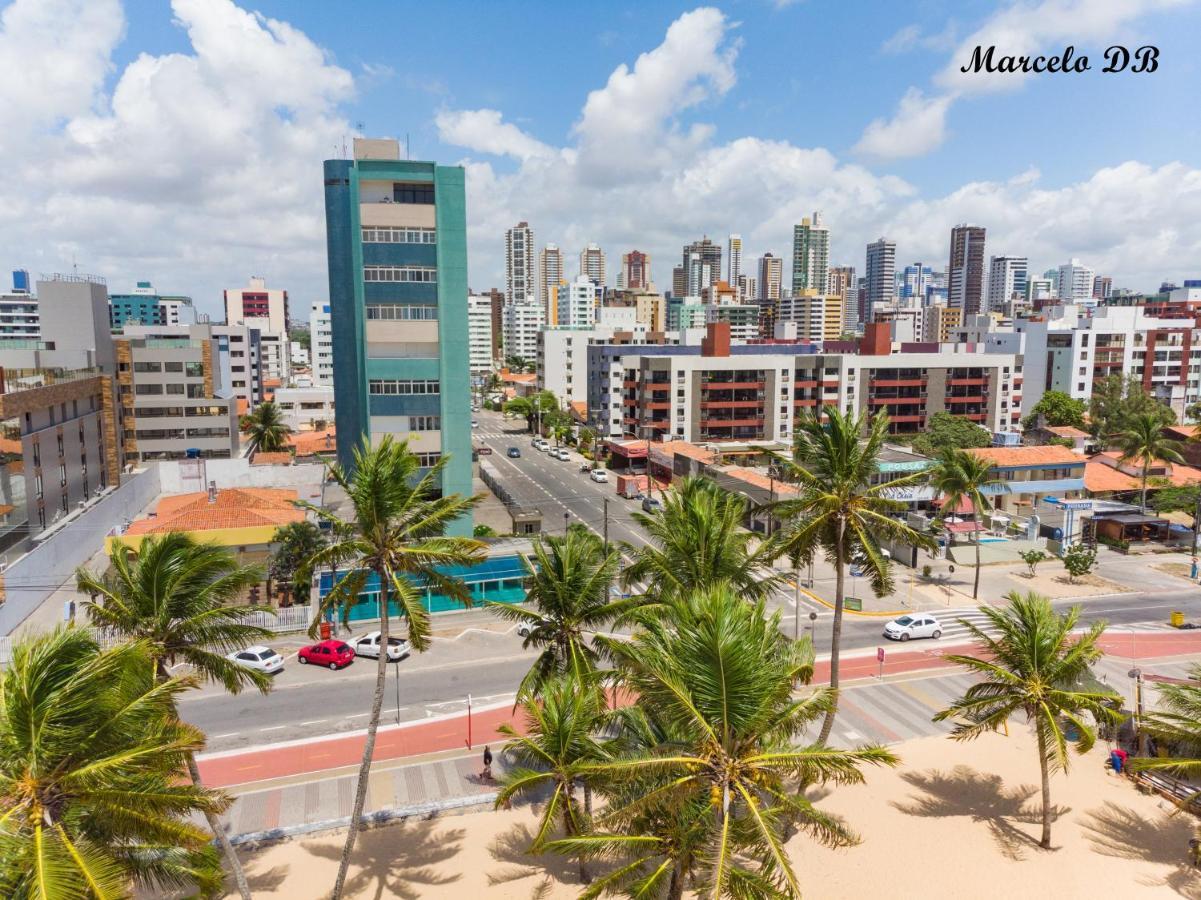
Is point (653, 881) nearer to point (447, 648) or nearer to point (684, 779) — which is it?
point (684, 779)

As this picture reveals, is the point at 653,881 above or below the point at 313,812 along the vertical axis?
above

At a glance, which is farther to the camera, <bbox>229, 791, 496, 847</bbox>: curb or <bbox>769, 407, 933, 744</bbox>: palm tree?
<bbox>229, 791, 496, 847</bbox>: curb

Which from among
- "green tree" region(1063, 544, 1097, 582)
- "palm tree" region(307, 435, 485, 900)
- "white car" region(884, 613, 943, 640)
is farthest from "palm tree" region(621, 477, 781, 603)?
"green tree" region(1063, 544, 1097, 582)

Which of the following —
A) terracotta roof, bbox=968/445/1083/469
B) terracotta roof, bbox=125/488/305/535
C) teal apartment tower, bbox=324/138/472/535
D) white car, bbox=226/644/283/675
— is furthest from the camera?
terracotta roof, bbox=968/445/1083/469

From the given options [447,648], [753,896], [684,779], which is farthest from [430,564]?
[447,648]

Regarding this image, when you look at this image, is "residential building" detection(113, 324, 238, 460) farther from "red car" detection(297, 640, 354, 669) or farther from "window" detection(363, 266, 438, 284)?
"red car" detection(297, 640, 354, 669)
